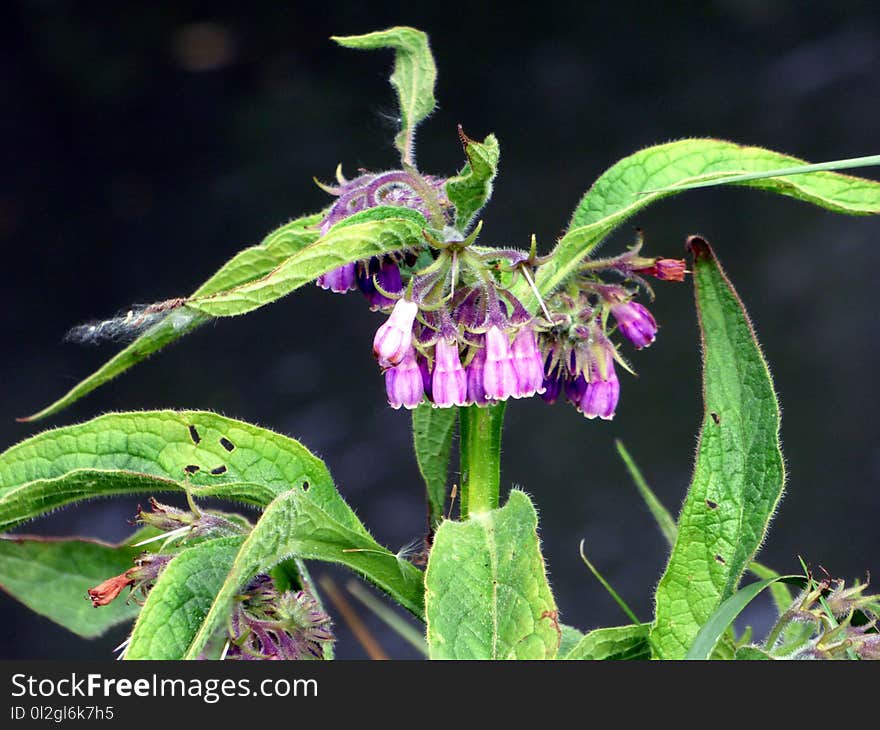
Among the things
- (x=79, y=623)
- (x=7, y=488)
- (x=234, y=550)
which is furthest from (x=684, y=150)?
(x=79, y=623)

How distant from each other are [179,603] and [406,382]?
268mm

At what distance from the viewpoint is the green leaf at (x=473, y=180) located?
0.92 metres

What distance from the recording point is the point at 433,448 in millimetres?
→ 1238

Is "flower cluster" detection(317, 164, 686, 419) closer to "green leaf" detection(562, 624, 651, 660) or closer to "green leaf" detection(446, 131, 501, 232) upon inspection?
"green leaf" detection(446, 131, 501, 232)

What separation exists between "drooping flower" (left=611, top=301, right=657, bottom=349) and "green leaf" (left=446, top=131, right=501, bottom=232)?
194 mm

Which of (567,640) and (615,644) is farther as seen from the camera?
(567,640)

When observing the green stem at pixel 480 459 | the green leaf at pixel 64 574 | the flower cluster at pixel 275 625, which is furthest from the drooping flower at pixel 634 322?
the green leaf at pixel 64 574

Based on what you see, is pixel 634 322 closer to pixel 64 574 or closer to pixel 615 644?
pixel 615 644

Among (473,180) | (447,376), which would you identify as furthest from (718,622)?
(473,180)

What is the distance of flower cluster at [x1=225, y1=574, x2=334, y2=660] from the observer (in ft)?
3.23

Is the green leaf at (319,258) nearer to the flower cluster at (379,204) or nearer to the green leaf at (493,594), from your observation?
the flower cluster at (379,204)

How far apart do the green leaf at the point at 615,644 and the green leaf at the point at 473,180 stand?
38 cm

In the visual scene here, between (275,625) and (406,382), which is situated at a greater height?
(406,382)

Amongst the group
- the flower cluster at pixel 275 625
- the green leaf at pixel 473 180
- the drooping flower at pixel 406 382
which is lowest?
the flower cluster at pixel 275 625
